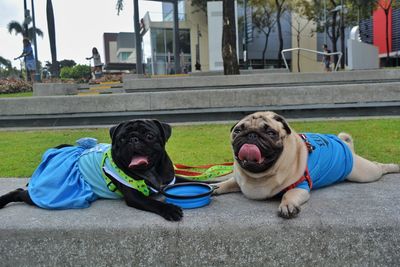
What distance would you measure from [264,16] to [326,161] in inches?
2023

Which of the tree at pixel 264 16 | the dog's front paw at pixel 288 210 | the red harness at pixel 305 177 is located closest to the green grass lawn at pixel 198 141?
the red harness at pixel 305 177

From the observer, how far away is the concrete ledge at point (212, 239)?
9.77 ft

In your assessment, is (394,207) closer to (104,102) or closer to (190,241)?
(190,241)

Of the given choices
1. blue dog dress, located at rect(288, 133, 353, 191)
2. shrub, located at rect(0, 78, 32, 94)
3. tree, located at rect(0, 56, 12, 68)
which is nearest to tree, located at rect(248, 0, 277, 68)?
shrub, located at rect(0, 78, 32, 94)

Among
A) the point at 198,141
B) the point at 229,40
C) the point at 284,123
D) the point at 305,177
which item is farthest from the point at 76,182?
the point at 229,40

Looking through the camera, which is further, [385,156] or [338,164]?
[385,156]

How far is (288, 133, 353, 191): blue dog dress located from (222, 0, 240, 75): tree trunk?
12.5 metres

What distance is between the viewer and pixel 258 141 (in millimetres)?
3031

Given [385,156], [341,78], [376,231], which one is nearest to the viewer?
[376,231]

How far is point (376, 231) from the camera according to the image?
2.96m

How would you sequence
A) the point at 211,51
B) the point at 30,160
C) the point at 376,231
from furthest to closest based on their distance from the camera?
1. the point at 211,51
2. the point at 30,160
3. the point at 376,231

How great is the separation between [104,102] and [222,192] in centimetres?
649

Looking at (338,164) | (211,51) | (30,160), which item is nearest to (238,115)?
(30,160)

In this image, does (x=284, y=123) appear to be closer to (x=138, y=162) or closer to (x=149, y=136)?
(x=149, y=136)
